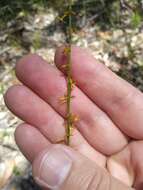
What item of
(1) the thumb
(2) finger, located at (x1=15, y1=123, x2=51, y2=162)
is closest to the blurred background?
(2) finger, located at (x1=15, y1=123, x2=51, y2=162)

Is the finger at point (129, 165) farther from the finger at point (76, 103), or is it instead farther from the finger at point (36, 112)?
the finger at point (36, 112)

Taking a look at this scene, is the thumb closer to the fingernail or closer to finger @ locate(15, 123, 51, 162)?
the fingernail

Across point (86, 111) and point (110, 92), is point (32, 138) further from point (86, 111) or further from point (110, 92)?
point (110, 92)

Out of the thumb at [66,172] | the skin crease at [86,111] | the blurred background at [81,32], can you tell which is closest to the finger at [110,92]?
the skin crease at [86,111]

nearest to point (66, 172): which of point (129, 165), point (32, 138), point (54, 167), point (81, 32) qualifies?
point (54, 167)

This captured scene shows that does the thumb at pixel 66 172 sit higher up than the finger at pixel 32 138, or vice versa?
the thumb at pixel 66 172
